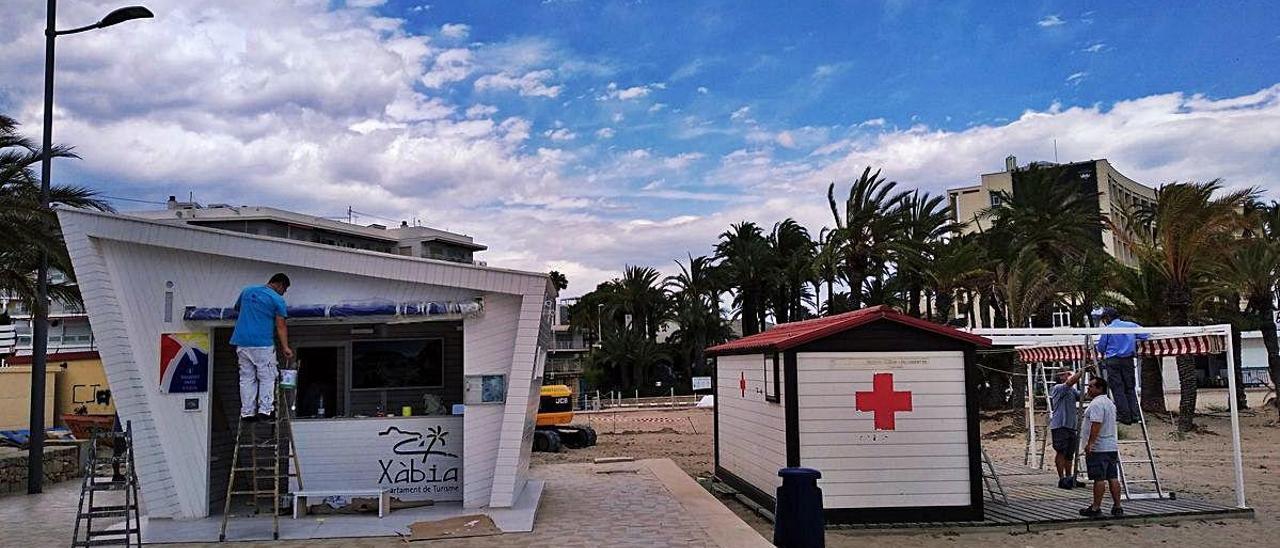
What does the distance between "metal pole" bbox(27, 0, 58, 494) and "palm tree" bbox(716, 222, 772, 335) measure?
33.4m

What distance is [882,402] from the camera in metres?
11.3

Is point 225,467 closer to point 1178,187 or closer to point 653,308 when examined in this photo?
point 1178,187

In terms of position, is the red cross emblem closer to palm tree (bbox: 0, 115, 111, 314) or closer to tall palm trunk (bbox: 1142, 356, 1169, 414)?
palm tree (bbox: 0, 115, 111, 314)

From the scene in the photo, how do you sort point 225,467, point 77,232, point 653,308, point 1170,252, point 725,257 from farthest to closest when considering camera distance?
point 653,308 < point 725,257 < point 1170,252 < point 225,467 < point 77,232

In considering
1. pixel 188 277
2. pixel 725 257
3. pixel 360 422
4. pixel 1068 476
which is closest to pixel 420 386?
pixel 360 422

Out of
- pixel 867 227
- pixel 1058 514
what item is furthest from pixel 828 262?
pixel 1058 514

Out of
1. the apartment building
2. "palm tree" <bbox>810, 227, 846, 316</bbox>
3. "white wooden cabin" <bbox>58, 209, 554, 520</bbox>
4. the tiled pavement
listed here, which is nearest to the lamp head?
"white wooden cabin" <bbox>58, 209, 554, 520</bbox>

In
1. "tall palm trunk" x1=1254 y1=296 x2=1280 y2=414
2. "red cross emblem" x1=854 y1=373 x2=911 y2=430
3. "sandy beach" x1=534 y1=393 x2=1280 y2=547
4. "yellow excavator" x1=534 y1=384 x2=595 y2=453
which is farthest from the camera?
"tall palm trunk" x1=1254 y1=296 x2=1280 y2=414

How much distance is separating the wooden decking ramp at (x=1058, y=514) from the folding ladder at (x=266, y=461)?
6.04m

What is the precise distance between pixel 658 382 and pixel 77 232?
4646 centimetres

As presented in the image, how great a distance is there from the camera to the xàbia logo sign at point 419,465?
11938 millimetres

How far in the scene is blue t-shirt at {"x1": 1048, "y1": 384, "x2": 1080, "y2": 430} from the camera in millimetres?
12914

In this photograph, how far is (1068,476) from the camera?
13680mm

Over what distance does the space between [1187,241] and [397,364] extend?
2004cm
